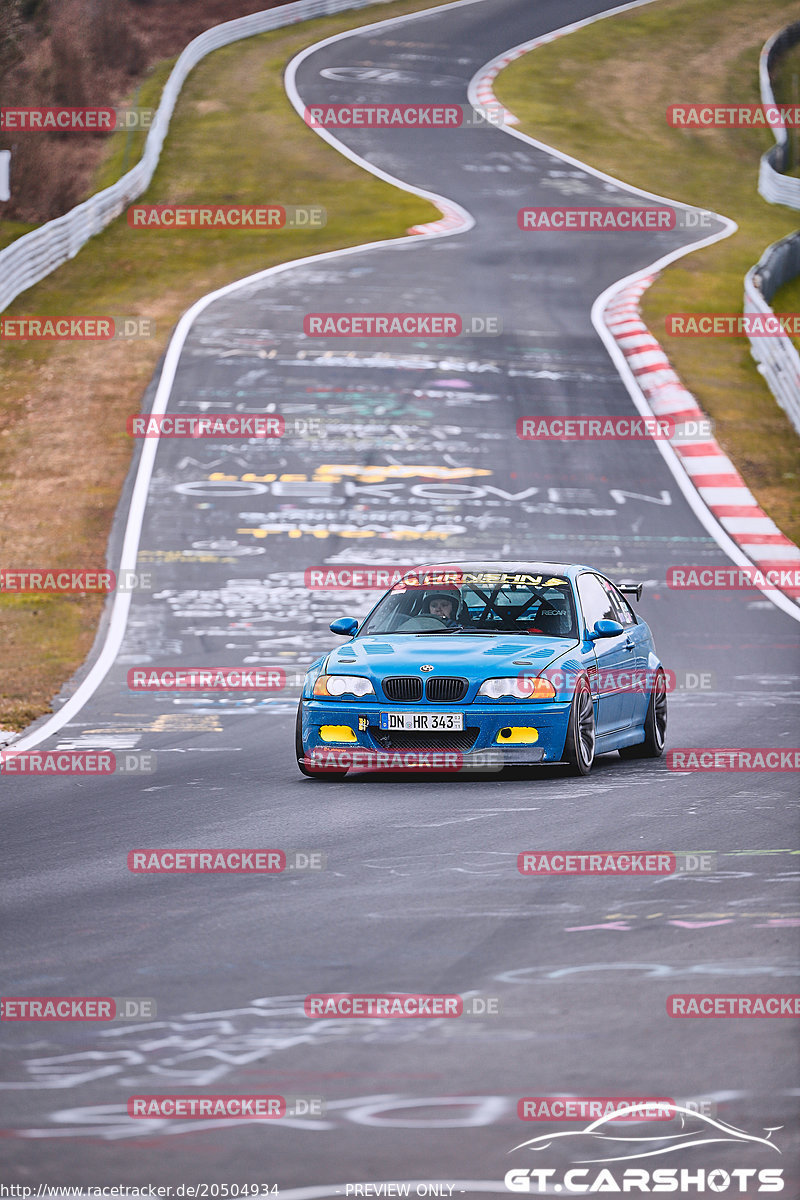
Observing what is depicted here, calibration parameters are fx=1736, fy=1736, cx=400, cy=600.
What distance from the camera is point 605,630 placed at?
37.3 feet

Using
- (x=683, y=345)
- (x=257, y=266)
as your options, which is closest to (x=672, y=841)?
(x=683, y=345)

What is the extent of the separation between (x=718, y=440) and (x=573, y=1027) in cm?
2086

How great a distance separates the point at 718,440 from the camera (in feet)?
83.9

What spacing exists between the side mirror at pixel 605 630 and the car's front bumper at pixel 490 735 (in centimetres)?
98

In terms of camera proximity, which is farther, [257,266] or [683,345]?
[257,266]

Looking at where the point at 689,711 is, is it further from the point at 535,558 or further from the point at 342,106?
the point at 342,106

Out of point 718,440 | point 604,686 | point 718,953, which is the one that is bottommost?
point 718,440
